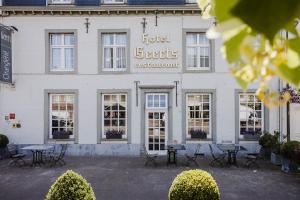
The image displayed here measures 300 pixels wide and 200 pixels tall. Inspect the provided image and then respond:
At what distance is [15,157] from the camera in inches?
542

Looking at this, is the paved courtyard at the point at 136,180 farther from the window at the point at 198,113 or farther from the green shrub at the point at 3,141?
the window at the point at 198,113

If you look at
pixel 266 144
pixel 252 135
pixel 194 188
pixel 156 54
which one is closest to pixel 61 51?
pixel 156 54

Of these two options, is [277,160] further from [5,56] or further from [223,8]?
[223,8]

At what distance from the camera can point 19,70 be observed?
1680 centimetres

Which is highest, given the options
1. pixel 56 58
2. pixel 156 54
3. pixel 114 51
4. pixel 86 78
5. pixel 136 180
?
pixel 114 51

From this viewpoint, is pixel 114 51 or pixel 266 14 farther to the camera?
pixel 114 51

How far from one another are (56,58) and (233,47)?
55.9ft

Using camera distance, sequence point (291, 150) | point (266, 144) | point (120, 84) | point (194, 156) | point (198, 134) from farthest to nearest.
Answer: point (120, 84)
point (198, 134)
point (194, 156)
point (266, 144)
point (291, 150)

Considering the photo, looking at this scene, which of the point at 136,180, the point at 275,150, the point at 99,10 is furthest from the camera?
the point at 99,10

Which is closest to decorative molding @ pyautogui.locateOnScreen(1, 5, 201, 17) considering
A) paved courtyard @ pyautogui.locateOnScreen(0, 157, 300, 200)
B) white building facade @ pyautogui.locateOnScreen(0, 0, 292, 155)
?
white building facade @ pyautogui.locateOnScreen(0, 0, 292, 155)

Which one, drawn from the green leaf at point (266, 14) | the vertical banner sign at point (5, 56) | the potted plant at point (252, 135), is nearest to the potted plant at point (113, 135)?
the vertical banner sign at point (5, 56)

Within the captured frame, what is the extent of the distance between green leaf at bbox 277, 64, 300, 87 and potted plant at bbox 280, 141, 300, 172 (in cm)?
1189

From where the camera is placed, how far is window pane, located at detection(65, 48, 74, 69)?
1703 cm

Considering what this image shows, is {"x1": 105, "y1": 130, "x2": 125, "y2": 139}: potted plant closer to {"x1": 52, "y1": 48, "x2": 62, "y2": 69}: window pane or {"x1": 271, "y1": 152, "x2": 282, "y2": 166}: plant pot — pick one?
{"x1": 52, "y1": 48, "x2": 62, "y2": 69}: window pane
